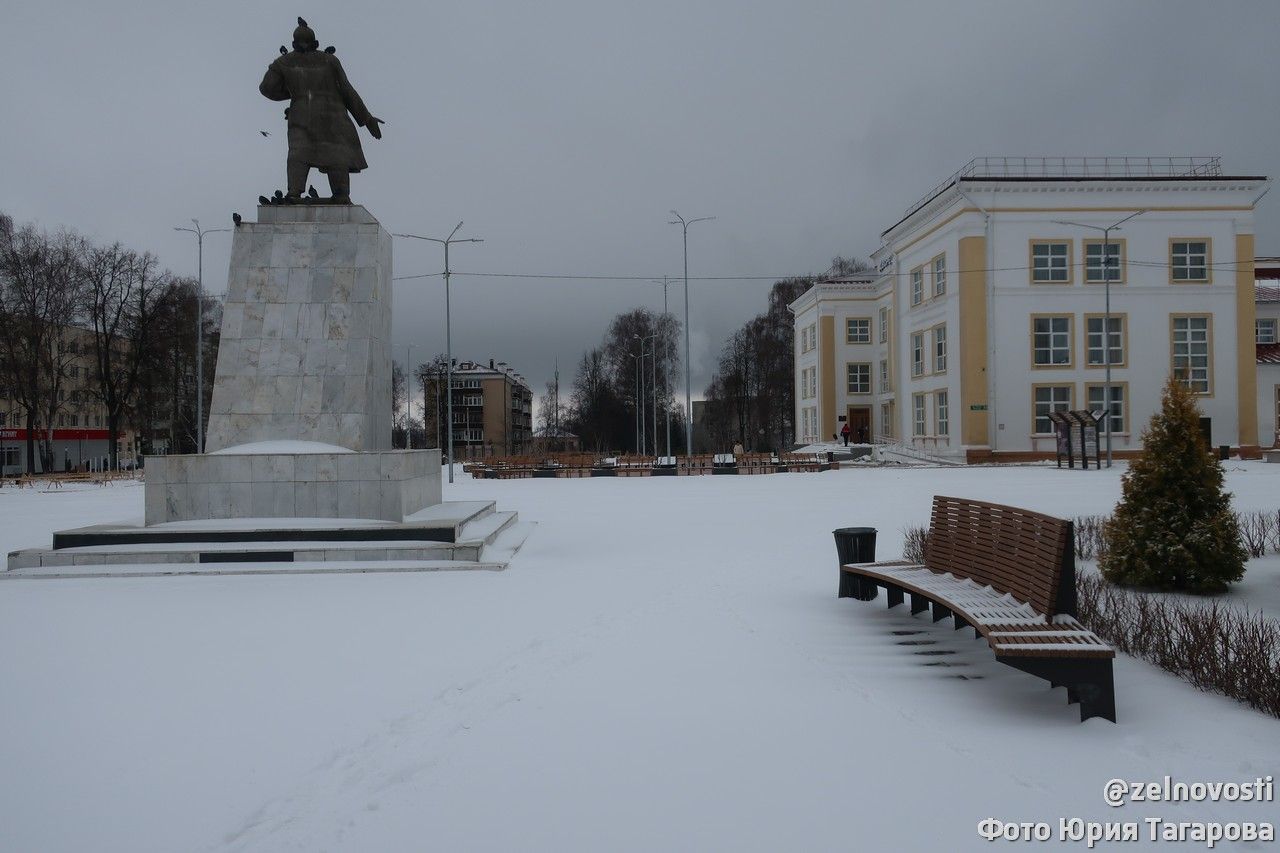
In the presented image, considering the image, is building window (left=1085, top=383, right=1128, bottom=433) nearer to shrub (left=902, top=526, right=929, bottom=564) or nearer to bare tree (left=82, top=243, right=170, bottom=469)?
shrub (left=902, top=526, right=929, bottom=564)

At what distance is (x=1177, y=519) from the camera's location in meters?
7.79

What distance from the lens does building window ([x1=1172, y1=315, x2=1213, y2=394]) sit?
38.5m

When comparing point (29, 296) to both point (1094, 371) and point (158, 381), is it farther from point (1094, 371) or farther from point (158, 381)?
point (1094, 371)

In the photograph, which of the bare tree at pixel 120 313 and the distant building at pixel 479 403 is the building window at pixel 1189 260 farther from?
the distant building at pixel 479 403

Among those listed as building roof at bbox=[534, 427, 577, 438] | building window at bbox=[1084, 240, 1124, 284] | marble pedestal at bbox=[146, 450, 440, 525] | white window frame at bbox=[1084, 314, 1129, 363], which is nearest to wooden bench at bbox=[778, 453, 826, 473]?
white window frame at bbox=[1084, 314, 1129, 363]

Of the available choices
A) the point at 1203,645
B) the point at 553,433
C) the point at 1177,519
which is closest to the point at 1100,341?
the point at 1177,519

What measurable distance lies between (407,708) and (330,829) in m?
1.45

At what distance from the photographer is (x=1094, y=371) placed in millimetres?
38312

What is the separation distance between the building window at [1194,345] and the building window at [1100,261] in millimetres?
3526

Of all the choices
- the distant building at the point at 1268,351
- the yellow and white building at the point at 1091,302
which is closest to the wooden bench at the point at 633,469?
the yellow and white building at the point at 1091,302

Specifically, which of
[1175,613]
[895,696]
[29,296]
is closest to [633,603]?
[895,696]

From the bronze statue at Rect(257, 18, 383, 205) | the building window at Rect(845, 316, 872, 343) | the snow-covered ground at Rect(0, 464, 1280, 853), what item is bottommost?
the snow-covered ground at Rect(0, 464, 1280, 853)

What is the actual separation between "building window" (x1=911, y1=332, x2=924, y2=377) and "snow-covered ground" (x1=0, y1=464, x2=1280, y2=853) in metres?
A: 35.8

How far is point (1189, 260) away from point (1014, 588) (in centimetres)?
4076
